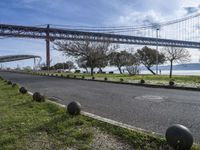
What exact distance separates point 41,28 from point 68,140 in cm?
5982

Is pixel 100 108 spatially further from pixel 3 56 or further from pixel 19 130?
pixel 3 56

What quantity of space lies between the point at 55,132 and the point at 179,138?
2.34 metres

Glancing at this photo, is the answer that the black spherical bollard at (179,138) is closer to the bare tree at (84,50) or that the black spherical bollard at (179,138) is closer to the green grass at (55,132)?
the green grass at (55,132)

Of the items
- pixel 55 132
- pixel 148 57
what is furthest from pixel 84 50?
pixel 55 132

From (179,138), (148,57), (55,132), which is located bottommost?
(55,132)

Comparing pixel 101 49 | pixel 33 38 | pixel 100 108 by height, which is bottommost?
pixel 100 108

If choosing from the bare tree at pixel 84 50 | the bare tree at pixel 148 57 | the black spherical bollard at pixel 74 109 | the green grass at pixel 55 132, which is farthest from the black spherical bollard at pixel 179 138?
the bare tree at pixel 148 57

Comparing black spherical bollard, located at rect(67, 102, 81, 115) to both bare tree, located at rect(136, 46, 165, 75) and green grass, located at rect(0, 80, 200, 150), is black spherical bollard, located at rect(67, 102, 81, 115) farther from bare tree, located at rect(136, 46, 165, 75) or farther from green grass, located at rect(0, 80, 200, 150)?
bare tree, located at rect(136, 46, 165, 75)

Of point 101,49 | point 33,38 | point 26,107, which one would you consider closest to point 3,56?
point 33,38

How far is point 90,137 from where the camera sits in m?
4.51

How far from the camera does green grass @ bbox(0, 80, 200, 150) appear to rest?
4.11m

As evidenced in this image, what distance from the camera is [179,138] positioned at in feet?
11.9

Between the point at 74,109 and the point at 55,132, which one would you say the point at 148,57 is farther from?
the point at 55,132

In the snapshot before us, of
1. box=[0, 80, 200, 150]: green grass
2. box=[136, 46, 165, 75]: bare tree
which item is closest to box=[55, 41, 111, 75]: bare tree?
box=[136, 46, 165, 75]: bare tree
